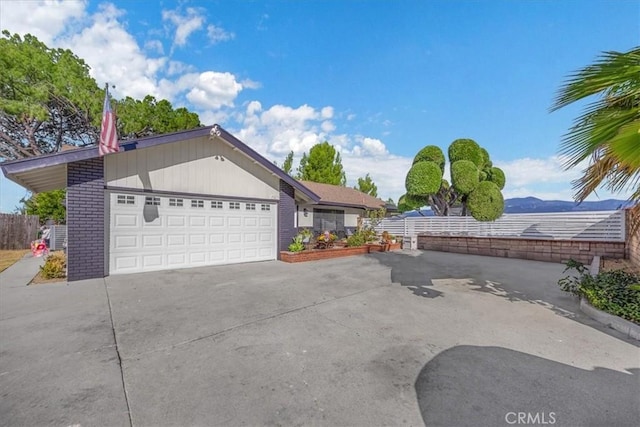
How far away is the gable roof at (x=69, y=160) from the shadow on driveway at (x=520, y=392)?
8221 mm

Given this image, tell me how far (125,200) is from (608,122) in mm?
9811

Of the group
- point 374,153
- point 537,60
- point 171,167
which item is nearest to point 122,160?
point 171,167

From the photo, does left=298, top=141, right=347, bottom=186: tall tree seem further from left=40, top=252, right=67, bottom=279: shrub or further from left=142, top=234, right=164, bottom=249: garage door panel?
left=40, top=252, right=67, bottom=279: shrub

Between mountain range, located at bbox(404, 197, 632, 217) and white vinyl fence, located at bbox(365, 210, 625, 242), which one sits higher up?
mountain range, located at bbox(404, 197, 632, 217)

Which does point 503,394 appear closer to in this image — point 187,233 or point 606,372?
point 606,372

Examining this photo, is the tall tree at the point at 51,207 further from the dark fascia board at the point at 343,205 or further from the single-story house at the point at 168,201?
the dark fascia board at the point at 343,205

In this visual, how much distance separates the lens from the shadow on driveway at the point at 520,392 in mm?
2160

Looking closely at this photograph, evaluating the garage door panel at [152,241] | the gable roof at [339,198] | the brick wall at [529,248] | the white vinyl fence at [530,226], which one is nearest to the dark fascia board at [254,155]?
the garage door panel at [152,241]

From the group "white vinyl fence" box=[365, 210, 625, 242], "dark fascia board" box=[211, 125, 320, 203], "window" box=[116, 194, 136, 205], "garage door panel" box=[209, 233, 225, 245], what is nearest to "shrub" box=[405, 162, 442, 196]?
"white vinyl fence" box=[365, 210, 625, 242]

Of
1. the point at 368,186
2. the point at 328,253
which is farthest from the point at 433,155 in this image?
the point at 368,186

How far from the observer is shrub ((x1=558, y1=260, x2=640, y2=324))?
4.09 metres

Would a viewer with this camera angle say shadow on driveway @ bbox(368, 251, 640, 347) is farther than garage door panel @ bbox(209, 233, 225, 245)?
No

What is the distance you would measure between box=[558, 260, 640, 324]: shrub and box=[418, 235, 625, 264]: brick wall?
6.31 m

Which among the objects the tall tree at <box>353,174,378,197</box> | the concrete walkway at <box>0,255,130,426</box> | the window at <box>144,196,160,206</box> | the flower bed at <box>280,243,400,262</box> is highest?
the tall tree at <box>353,174,378,197</box>
